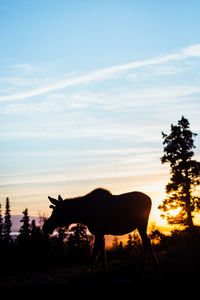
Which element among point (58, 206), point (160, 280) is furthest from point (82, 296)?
point (58, 206)

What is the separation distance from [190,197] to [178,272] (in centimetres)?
2188

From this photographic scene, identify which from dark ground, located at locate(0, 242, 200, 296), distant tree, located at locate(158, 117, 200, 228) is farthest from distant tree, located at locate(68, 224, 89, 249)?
dark ground, located at locate(0, 242, 200, 296)

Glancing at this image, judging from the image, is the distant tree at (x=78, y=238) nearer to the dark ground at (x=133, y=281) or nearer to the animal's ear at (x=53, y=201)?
the animal's ear at (x=53, y=201)

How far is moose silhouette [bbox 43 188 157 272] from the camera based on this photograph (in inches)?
518

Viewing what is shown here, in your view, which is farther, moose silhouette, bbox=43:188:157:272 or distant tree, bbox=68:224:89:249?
distant tree, bbox=68:224:89:249

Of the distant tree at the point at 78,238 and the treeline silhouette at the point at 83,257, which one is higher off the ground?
the distant tree at the point at 78,238

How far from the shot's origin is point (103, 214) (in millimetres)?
13180

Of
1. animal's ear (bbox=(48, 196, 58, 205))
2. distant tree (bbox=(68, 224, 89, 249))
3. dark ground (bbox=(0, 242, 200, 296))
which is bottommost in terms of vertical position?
dark ground (bbox=(0, 242, 200, 296))

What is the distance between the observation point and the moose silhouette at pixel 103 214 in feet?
43.2

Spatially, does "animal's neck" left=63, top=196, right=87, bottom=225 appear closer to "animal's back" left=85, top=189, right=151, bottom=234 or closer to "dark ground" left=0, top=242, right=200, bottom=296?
"animal's back" left=85, top=189, right=151, bottom=234

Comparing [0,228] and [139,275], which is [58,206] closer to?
[139,275]

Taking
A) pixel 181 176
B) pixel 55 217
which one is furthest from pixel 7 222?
pixel 55 217

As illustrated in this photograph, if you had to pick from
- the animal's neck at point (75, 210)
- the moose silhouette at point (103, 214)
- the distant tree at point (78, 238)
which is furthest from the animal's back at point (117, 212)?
the distant tree at point (78, 238)

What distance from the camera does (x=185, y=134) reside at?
3403cm
